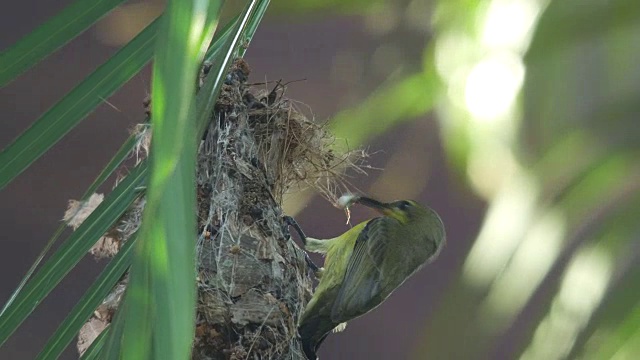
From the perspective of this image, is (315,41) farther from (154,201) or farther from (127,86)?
(154,201)

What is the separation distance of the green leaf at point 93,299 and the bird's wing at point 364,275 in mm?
575

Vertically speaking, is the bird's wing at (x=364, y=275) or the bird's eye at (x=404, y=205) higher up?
the bird's eye at (x=404, y=205)

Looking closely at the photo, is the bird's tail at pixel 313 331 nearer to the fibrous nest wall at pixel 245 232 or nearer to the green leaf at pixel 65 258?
the fibrous nest wall at pixel 245 232

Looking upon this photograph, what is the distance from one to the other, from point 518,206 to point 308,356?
2.25 feet

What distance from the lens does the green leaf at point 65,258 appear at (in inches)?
26.5

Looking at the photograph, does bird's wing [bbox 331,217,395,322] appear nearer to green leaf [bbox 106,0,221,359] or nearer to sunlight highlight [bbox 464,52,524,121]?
sunlight highlight [bbox 464,52,524,121]

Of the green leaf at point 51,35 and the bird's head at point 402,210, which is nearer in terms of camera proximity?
the green leaf at point 51,35

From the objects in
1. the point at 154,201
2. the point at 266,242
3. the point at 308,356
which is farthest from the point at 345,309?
the point at 154,201

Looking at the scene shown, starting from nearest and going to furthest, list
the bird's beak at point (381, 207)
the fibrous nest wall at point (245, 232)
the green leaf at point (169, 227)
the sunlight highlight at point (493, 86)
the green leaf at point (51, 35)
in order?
the green leaf at point (169, 227) < the green leaf at point (51, 35) < the sunlight highlight at point (493, 86) < the fibrous nest wall at point (245, 232) < the bird's beak at point (381, 207)

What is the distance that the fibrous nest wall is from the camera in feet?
3.23

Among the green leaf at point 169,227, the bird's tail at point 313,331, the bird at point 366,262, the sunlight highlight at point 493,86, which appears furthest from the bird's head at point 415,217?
the green leaf at point 169,227

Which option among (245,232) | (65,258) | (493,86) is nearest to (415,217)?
(245,232)

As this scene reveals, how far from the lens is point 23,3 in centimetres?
200

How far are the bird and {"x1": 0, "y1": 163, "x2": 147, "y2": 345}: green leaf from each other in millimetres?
518
